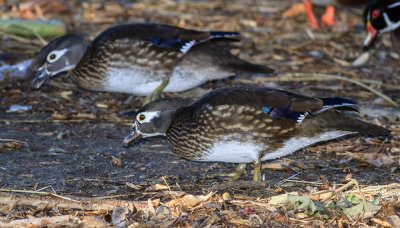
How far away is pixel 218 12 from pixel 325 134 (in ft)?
18.1

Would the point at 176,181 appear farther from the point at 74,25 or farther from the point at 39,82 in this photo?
the point at 74,25

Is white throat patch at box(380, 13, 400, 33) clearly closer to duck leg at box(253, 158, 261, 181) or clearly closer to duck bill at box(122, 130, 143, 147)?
duck leg at box(253, 158, 261, 181)

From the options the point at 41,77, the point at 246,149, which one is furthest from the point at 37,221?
the point at 41,77

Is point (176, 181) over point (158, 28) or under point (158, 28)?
under

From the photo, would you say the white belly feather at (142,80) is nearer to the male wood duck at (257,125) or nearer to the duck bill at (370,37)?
the male wood duck at (257,125)

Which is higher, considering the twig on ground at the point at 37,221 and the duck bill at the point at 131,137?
the twig on ground at the point at 37,221

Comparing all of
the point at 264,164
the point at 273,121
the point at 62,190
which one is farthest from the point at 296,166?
the point at 62,190

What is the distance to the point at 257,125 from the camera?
422 centimetres

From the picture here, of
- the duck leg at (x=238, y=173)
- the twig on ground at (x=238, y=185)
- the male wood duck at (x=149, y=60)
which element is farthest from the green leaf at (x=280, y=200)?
the male wood duck at (x=149, y=60)

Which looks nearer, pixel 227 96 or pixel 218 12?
pixel 227 96

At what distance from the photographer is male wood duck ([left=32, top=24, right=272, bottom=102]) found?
5.78 metres

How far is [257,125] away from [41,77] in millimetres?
2892

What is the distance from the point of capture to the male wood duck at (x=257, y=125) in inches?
166

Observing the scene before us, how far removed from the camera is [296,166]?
4.75 m
